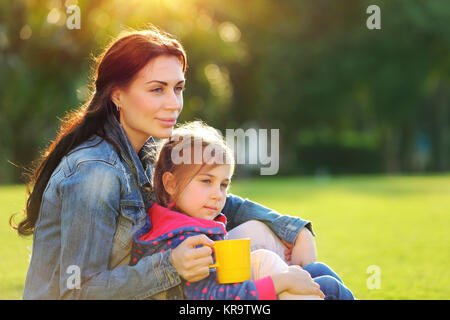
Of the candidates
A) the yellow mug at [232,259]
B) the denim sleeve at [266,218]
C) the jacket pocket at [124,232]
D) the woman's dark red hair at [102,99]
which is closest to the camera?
the yellow mug at [232,259]

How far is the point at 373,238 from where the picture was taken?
8164mm

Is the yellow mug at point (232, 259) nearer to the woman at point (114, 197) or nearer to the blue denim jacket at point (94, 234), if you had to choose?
the woman at point (114, 197)

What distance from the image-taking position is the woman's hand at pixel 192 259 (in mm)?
2485

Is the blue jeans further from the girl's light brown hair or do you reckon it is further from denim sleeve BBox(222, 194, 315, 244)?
the girl's light brown hair

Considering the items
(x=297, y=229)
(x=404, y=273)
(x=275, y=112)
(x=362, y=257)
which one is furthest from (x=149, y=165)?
(x=275, y=112)

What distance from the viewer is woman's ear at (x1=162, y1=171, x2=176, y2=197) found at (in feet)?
9.51

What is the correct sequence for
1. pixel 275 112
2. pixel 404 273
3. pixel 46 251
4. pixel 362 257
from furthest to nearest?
pixel 275 112, pixel 362 257, pixel 404 273, pixel 46 251

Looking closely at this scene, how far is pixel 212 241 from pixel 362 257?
14.5ft

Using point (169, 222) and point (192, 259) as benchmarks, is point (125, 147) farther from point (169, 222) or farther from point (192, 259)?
point (192, 259)

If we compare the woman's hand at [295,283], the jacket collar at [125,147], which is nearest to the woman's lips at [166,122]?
the jacket collar at [125,147]

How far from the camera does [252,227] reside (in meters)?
3.24

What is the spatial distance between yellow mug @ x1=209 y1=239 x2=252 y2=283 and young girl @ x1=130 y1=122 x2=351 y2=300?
0.04 metres

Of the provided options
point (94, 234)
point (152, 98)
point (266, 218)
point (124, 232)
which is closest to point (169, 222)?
point (124, 232)
